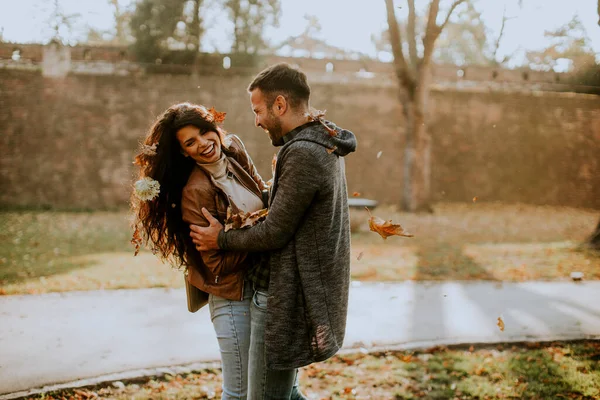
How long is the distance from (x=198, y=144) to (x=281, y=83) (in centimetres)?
54

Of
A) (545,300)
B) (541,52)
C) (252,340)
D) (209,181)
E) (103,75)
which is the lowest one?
(545,300)

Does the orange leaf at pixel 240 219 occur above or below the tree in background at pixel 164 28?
below

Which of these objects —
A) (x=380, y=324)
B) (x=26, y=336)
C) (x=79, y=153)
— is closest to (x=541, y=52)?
(x=79, y=153)

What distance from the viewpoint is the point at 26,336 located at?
4898 millimetres

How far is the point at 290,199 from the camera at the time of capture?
2361 millimetres

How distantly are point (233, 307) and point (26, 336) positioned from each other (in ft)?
10.5

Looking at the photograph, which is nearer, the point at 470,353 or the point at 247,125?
the point at 470,353

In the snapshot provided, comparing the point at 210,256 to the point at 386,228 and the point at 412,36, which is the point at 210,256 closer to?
the point at 386,228

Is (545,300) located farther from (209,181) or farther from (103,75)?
(103,75)

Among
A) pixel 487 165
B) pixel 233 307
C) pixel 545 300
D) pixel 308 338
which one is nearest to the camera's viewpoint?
pixel 308 338

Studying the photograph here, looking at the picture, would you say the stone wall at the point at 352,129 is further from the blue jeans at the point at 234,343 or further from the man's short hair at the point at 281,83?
the man's short hair at the point at 281,83

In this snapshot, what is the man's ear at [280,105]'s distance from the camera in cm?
250

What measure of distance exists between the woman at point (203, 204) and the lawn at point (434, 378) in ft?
5.07

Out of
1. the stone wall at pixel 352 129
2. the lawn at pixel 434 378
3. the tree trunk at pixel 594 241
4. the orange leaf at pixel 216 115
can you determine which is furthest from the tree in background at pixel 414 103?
the orange leaf at pixel 216 115
